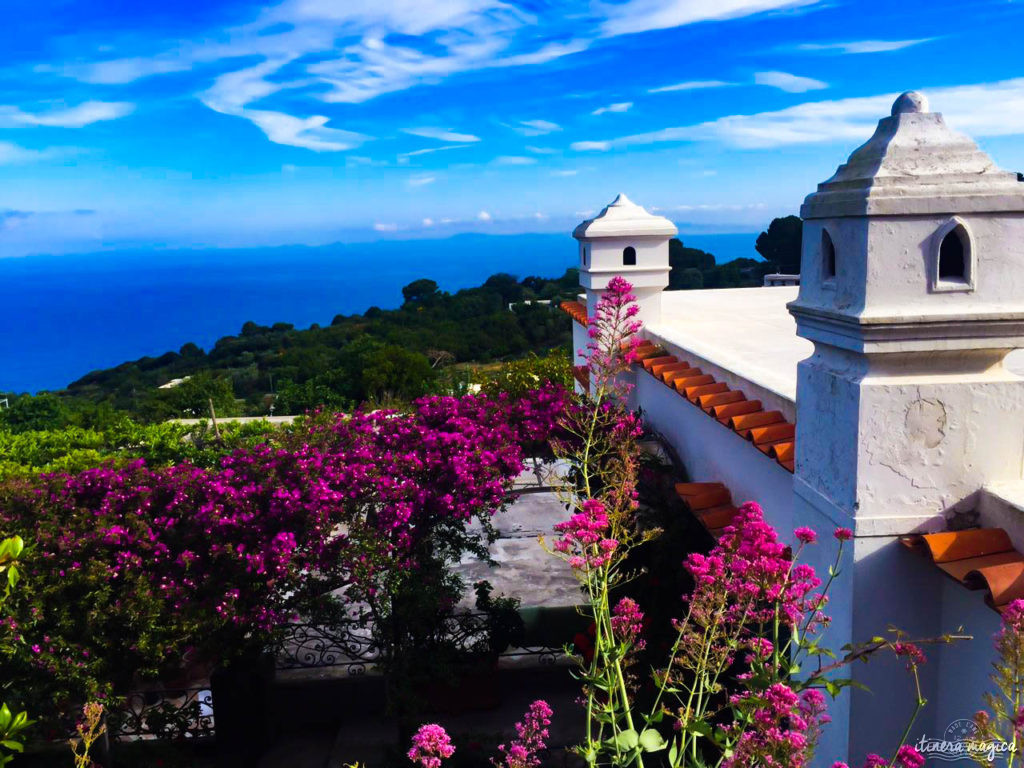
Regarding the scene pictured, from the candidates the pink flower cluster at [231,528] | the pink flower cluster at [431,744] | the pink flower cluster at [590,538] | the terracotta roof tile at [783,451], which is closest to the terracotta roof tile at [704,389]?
the terracotta roof tile at [783,451]

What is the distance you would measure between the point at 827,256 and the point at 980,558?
→ 1.06 meters

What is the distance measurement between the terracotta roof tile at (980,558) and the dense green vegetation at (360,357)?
6180 millimetres

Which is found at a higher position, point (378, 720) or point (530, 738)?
point (530, 738)

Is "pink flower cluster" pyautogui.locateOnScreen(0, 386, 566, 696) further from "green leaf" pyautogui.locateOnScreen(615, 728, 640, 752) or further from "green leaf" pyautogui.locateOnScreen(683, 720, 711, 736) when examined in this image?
"green leaf" pyautogui.locateOnScreen(683, 720, 711, 736)

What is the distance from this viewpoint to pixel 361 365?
81.9 feet

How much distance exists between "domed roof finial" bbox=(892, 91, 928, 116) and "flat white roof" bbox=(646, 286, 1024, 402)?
132cm

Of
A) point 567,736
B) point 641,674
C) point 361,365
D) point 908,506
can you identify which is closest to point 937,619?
point 908,506

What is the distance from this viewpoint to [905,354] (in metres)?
2.54

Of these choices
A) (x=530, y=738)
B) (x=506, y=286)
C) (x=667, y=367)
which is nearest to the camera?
(x=530, y=738)

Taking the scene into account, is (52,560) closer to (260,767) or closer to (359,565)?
(359,565)

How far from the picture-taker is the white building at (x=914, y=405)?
2.47 metres

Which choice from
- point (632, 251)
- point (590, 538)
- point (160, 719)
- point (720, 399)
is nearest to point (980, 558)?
point (590, 538)

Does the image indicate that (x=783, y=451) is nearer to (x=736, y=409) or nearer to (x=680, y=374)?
(x=736, y=409)

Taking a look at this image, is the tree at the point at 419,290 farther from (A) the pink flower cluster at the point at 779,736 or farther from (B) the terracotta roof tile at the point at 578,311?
(A) the pink flower cluster at the point at 779,736
